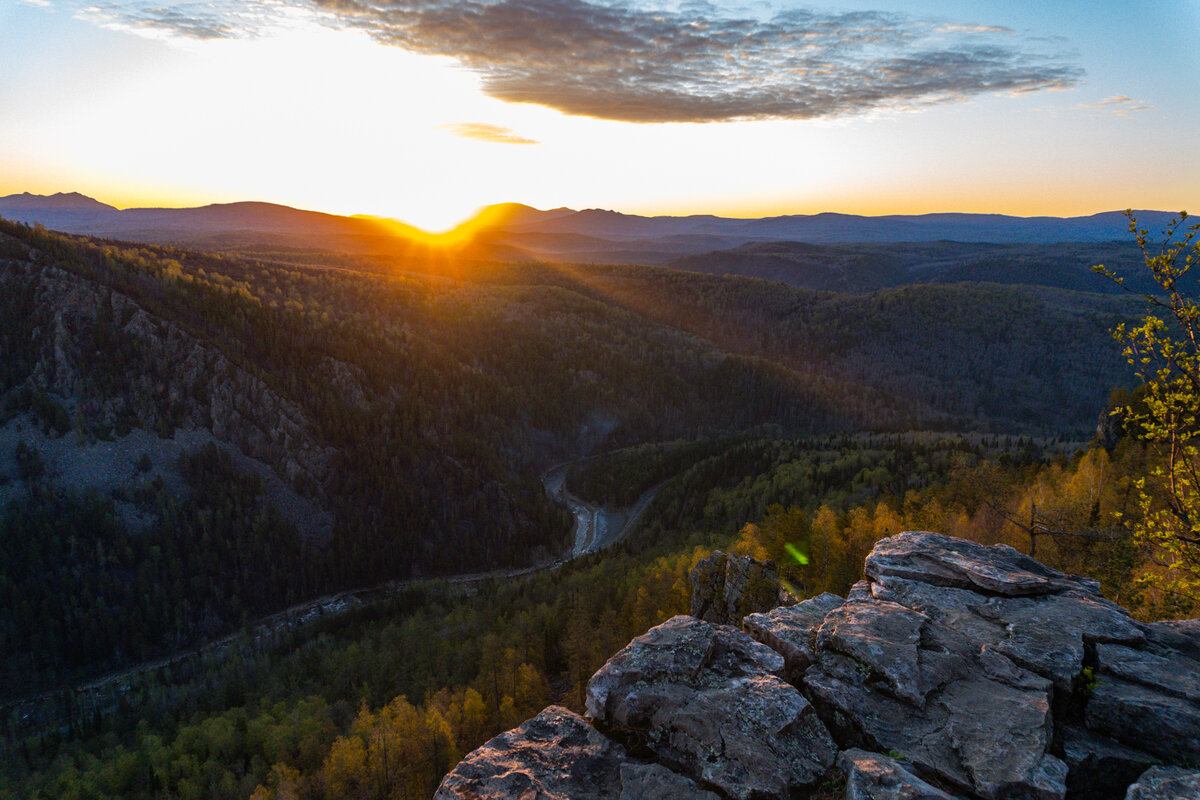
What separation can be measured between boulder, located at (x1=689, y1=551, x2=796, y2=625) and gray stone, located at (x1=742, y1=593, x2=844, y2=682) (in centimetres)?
2563

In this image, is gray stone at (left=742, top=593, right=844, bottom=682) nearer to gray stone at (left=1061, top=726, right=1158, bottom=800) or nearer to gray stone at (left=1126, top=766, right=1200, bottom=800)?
gray stone at (left=1061, top=726, right=1158, bottom=800)

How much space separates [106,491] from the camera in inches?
5054

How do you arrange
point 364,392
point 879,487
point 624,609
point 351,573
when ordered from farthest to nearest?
point 364,392 < point 351,573 < point 879,487 < point 624,609

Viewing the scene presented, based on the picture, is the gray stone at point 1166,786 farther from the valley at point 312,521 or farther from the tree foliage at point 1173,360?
the valley at point 312,521

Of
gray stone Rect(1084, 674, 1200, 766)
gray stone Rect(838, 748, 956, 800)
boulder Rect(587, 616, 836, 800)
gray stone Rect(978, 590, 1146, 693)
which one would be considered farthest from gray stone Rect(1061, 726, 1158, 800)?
boulder Rect(587, 616, 836, 800)

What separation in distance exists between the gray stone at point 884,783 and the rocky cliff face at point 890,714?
44mm

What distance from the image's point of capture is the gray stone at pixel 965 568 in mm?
20547

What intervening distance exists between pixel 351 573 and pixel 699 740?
458 ft

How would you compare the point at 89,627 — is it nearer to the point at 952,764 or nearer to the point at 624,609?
the point at 624,609

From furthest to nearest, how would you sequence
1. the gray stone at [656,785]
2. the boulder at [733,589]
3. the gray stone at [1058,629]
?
the boulder at [733,589] < the gray stone at [1058,629] < the gray stone at [656,785]

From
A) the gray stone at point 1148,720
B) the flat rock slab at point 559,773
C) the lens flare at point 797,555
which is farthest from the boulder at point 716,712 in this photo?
the lens flare at point 797,555

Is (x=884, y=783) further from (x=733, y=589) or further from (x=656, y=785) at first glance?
(x=733, y=589)

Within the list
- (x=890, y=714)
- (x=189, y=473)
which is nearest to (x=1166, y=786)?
(x=890, y=714)


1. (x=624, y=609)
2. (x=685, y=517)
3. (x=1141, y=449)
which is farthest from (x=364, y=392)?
(x=1141, y=449)
